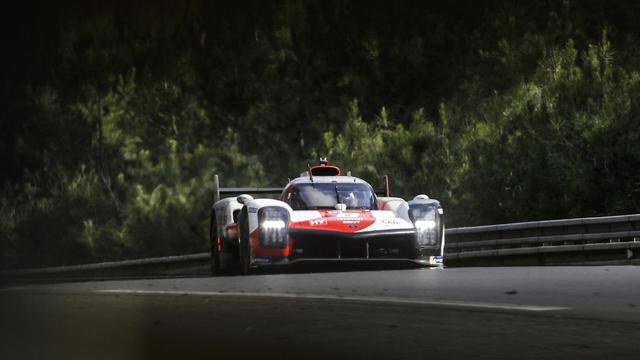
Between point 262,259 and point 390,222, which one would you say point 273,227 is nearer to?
point 262,259

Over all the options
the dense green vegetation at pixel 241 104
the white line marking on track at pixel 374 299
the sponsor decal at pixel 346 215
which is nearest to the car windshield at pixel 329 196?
the sponsor decal at pixel 346 215

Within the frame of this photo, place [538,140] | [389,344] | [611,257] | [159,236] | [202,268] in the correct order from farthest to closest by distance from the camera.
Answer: [159,236], [538,140], [202,268], [611,257], [389,344]

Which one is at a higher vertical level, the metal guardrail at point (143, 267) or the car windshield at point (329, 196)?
the car windshield at point (329, 196)

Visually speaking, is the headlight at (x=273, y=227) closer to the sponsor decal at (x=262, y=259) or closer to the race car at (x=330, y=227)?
the race car at (x=330, y=227)

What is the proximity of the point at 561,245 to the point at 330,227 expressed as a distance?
15.0 ft

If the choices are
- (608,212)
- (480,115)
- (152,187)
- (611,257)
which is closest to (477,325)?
(611,257)

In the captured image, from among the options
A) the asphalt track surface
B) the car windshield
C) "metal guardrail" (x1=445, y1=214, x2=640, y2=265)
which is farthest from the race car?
"metal guardrail" (x1=445, y1=214, x2=640, y2=265)

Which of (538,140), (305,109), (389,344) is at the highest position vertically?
(305,109)

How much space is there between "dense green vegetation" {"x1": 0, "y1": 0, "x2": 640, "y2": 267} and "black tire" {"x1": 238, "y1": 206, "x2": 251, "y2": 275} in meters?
24.6

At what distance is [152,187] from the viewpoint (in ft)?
236

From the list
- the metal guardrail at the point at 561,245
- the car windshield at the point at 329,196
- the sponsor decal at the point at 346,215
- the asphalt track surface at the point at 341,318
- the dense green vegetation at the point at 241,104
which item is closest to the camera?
the asphalt track surface at the point at 341,318

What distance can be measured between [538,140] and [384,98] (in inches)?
1264

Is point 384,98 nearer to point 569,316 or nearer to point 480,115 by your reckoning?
point 480,115

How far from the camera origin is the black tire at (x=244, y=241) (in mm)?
18359
